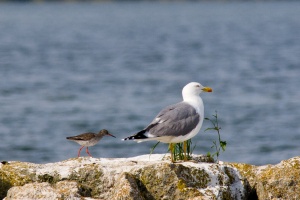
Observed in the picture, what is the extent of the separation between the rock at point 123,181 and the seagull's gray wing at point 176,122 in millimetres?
520

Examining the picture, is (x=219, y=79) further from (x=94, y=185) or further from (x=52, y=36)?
(x=52, y=36)

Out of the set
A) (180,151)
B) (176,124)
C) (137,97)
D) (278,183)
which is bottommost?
(278,183)

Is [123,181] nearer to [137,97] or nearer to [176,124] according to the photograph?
[176,124]

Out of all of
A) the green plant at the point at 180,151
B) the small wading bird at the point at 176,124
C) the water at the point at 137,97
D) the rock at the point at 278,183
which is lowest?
the rock at the point at 278,183

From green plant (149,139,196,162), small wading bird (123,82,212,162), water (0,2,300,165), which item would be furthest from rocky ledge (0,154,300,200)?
water (0,2,300,165)

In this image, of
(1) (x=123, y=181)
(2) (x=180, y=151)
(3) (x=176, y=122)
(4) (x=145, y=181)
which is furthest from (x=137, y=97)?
(1) (x=123, y=181)

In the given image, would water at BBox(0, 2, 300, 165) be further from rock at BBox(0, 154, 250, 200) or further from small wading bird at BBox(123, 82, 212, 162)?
rock at BBox(0, 154, 250, 200)

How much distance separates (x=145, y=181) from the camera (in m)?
9.34

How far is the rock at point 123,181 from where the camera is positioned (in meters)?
9.02

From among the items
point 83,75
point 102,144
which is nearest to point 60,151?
point 102,144

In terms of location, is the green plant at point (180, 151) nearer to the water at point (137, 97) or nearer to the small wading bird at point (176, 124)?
the small wading bird at point (176, 124)

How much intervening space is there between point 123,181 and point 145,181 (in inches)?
13.5

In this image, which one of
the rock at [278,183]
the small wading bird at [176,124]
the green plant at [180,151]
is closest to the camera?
the rock at [278,183]

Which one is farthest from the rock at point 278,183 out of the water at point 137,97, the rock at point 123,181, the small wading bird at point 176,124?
the water at point 137,97
